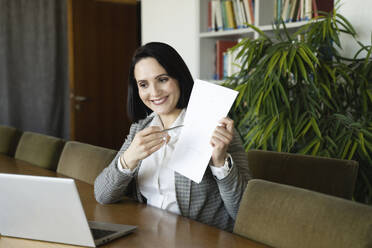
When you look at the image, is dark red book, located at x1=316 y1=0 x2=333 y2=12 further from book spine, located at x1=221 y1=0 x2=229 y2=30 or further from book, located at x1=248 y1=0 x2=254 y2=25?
book spine, located at x1=221 y1=0 x2=229 y2=30

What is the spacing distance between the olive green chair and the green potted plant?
1457mm

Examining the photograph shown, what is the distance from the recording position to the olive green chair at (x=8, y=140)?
2.76 metres

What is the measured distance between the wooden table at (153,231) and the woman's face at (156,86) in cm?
36

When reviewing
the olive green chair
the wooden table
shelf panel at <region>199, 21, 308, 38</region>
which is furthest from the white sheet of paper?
the olive green chair

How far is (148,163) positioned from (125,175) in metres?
0.15

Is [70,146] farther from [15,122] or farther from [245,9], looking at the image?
[15,122]

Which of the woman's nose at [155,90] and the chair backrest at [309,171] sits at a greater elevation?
the woman's nose at [155,90]

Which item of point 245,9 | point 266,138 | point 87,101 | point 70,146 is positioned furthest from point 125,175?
point 87,101

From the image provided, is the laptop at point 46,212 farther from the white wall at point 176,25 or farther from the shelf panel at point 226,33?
the white wall at point 176,25

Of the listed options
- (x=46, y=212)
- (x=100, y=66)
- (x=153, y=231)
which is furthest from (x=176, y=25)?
(x=46, y=212)

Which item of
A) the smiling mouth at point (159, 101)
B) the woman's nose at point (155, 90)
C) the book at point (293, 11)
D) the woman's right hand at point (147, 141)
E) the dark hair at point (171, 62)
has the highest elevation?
the book at point (293, 11)

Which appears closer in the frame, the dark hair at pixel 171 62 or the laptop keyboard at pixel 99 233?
the laptop keyboard at pixel 99 233

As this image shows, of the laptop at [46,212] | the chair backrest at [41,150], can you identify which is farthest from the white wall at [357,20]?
the laptop at [46,212]

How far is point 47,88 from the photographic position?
489 centimetres
